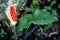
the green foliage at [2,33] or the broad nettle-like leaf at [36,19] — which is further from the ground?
the green foliage at [2,33]

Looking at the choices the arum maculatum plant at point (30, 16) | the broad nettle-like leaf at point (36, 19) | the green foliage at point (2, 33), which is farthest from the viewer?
the green foliage at point (2, 33)

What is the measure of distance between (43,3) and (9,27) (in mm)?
553

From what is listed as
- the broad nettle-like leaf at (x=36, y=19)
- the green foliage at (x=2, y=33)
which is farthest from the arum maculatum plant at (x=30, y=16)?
the green foliage at (x=2, y=33)

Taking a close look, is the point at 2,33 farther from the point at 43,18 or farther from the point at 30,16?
the point at 43,18

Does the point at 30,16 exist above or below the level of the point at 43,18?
above

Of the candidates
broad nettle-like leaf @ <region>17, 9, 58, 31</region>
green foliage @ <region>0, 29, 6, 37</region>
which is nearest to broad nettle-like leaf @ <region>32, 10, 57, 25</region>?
broad nettle-like leaf @ <region>17, 9, 58, 31</region>

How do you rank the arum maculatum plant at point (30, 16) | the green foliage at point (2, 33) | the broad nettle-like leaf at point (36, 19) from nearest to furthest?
the arum maculatum plant at point (30, 16)
the broad nettle-like leaf at point (36, 19)
the green foliage at point (2, 33)

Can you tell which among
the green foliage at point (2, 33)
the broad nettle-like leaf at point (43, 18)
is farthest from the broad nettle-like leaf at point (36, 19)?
the green foliage at point (2, 33)

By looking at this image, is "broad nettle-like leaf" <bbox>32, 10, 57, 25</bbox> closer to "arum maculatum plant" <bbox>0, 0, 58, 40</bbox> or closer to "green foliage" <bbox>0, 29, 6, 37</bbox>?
"arum maculatum plant" <bbox>0, 0, 58, 40</bbox>

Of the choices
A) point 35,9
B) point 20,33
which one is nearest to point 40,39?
point 20,33

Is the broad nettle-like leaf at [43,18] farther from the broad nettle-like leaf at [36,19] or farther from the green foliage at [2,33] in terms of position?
the green foliage at [2,33]

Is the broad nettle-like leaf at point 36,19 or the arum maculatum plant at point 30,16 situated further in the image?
the broad nettle-like leaf at point 36,19

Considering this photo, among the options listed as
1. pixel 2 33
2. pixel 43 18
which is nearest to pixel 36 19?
pixel 43 18

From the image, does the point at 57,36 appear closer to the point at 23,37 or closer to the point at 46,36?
the point at 46,36
